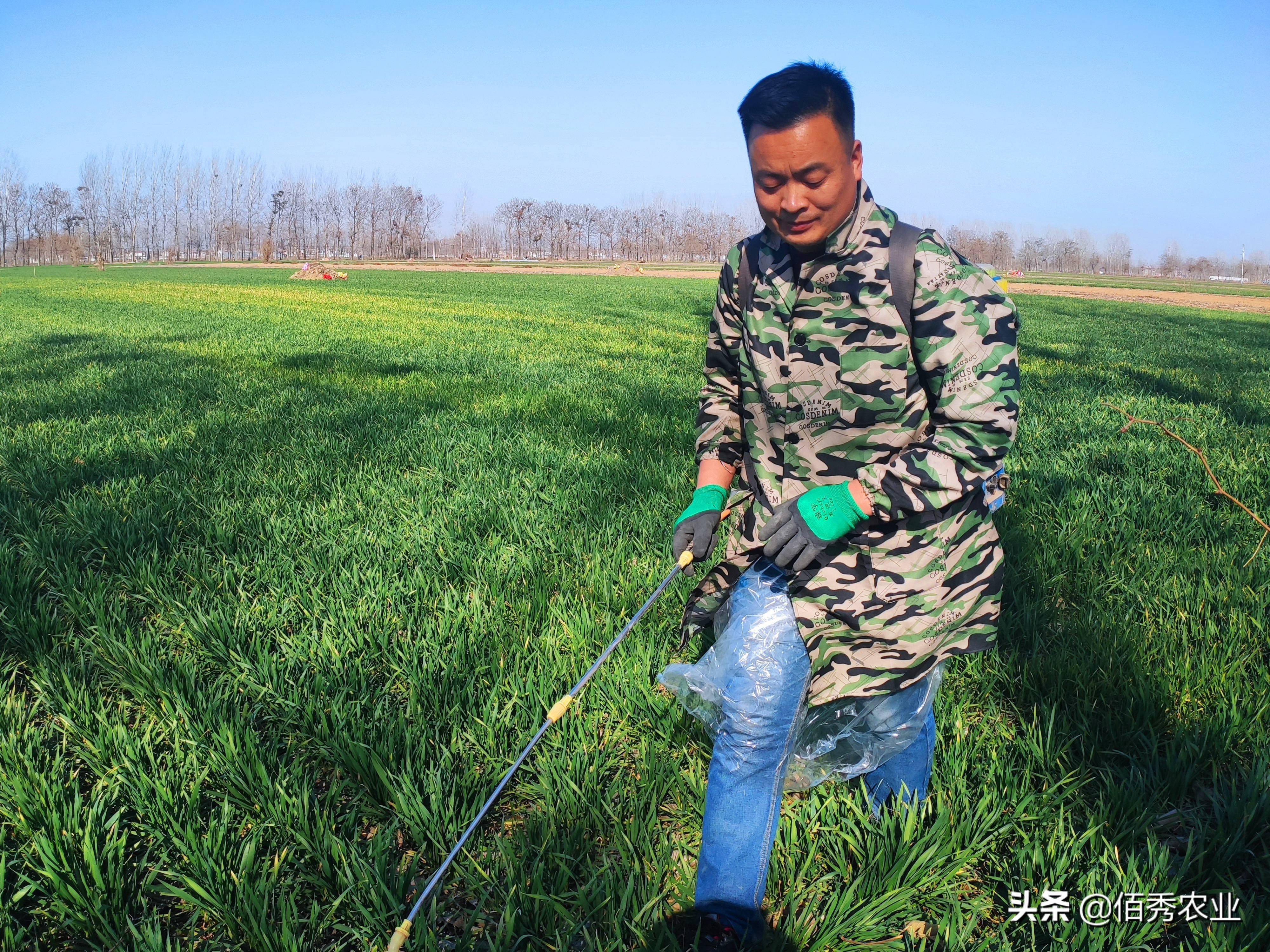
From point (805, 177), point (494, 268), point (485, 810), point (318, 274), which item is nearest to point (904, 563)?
point (805, 177)

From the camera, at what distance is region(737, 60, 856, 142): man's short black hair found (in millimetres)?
1557

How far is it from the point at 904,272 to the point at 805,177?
0.90 ft

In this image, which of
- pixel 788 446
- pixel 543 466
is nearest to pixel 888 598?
pixel 788 446

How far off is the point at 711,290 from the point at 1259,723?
30.0m

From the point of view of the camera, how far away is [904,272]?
1607 mm

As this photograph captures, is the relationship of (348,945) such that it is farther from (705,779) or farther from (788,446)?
(788,446)

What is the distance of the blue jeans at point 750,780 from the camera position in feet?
5.17

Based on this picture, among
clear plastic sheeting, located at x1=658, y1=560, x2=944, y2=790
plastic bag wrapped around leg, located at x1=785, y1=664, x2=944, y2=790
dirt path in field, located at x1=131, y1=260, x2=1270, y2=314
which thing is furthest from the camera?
dirt path in field, located at x1=131, y1=260, x2=1270, y2=314

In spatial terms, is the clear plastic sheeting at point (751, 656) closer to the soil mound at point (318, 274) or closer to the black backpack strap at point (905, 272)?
the black backpack strap at point (905, 272)

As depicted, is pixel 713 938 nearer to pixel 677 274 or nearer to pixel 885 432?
pixel 885 432

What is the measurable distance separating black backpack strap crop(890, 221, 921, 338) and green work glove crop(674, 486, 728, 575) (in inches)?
24.5

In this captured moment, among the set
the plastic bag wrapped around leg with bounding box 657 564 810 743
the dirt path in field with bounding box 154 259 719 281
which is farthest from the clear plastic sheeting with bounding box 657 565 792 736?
the dirt path in field with bounding box 154 259 719 281

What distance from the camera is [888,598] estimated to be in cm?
168

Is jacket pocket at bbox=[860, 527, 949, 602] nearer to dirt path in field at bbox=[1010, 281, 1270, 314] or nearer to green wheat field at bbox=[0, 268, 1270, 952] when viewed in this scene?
green wheat field at bbox=[0, 268, 1270, 952]
